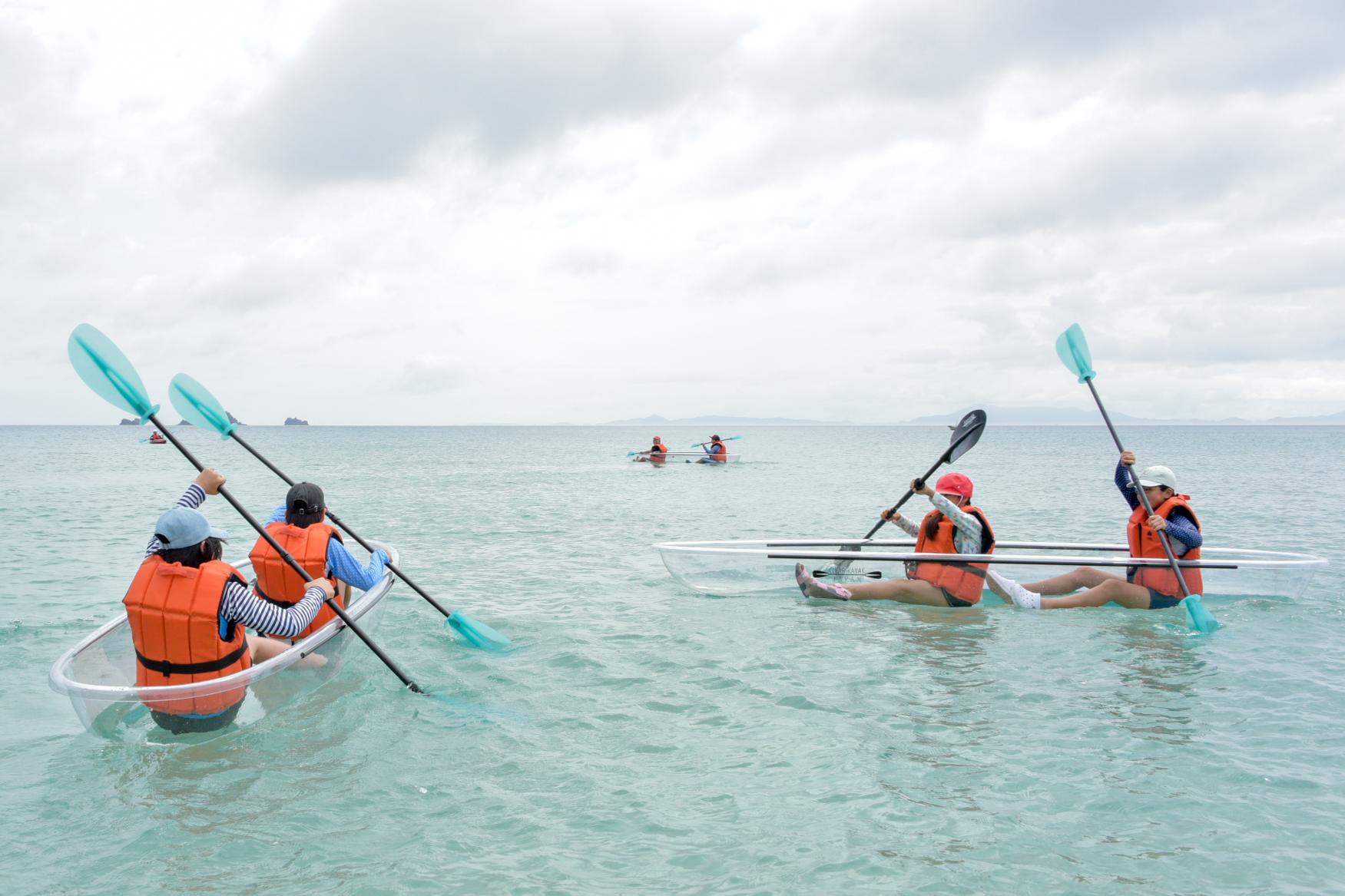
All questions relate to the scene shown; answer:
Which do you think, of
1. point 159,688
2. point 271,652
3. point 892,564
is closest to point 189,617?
point 159,688

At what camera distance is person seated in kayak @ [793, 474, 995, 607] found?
32.3 feet

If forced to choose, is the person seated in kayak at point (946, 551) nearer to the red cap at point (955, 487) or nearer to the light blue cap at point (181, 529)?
the red cap at point (955, 487)

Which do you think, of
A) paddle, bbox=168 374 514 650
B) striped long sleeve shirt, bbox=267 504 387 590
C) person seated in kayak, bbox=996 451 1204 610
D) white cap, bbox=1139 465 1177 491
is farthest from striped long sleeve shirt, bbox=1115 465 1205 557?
striped long sleeve shirt, bbox=267 504 387 590

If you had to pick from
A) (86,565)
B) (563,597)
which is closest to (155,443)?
(86,565)

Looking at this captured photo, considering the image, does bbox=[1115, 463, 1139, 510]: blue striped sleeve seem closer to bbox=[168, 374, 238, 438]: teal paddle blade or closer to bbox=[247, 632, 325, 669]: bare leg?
bbox=[247, 632, 325, 669]: bare leg

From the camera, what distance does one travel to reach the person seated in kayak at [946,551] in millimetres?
9859

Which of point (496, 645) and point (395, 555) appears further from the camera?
point (395, 555)

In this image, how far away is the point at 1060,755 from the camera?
6023 millimetres

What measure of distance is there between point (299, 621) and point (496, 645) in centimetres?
310

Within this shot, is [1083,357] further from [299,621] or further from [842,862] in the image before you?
[299,621]

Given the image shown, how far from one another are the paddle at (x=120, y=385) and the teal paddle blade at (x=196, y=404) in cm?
113

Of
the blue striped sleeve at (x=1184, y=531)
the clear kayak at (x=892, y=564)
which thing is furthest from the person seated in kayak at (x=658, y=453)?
the blue striped sleeve at (x=1184, y=531)

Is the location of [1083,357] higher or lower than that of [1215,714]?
higher

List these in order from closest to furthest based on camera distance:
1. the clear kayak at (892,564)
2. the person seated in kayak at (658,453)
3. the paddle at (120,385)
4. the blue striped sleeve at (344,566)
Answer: the paddle at (120,385)
the blue striped sleeve at (344,566)
the clear kayak at (892,564)
the person seated in kayak at (658,453)
